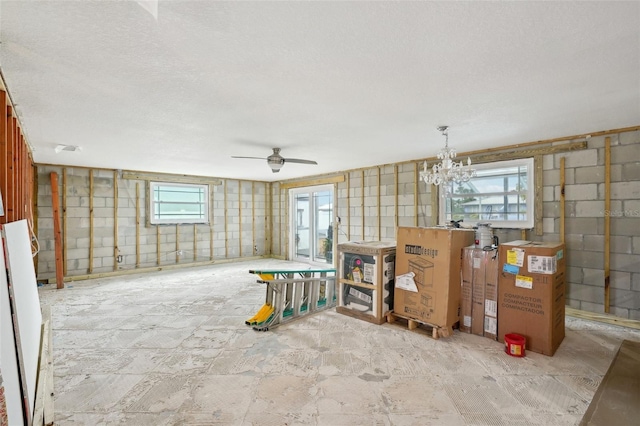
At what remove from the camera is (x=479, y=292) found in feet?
10.9

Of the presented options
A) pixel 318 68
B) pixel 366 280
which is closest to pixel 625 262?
pixel 366 280

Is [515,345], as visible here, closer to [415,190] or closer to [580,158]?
[580,158]

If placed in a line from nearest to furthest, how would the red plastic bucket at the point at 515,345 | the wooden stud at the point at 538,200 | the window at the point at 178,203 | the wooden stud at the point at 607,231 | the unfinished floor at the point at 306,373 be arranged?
the unfinished floor at the point at 306,373 → the red plastic bucket at the point at 515,345 → the wooden stud at the point at 607,231 → the wooden stud at the point at 538,200 → the window at the point at 178,203

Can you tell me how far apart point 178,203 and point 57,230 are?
95.9 inches

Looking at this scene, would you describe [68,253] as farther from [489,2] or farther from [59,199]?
[489,2]

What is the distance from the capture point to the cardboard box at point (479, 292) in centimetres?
320

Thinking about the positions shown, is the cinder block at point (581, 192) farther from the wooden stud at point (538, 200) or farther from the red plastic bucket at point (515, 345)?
the red plastic bucket at point (515, 345)

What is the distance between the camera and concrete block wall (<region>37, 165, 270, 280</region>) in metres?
5.85

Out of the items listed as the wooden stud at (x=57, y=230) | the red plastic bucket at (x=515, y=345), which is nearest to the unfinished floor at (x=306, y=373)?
the red plastic bucket at (x=515, y=345)

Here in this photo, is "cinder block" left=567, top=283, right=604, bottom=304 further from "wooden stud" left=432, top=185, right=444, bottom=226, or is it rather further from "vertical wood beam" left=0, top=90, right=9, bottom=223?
"vertical wood beam" left=0, top=90, right=9, bottom=223

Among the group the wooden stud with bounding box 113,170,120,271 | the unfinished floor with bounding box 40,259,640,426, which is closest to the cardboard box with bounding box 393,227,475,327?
the unfinished floor with bounding box 40,259,640,426

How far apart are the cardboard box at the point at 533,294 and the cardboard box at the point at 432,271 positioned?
1.41 ft

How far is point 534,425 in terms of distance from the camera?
191 cm

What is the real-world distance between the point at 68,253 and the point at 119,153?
108 inches
